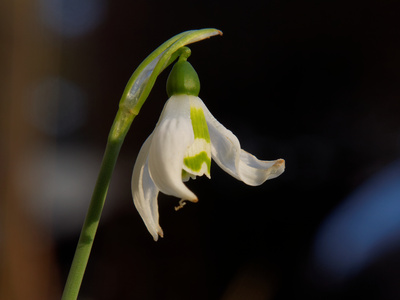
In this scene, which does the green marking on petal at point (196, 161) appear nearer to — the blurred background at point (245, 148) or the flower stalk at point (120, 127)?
the flower stalk at point (120, 127)

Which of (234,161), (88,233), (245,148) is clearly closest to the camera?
(88,233)

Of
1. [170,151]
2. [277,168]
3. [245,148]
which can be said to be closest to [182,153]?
[170,151]

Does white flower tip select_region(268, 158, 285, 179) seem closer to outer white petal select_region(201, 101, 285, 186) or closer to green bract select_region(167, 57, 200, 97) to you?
outer white petal select_region(201, 101, 285, 186)

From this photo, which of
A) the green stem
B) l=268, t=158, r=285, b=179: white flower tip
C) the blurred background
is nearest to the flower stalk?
the green stem

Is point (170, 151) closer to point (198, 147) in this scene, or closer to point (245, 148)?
point (198, 147)

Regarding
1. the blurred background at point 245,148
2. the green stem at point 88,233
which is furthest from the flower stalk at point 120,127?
the blurred background at point 245,148

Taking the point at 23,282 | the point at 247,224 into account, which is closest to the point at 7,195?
the point at 23,282

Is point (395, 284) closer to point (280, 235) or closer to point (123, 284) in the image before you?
point (280, 235)
